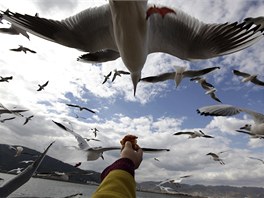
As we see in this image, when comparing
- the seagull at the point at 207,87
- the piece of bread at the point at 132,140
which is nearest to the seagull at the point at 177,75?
the seagull at the point at 207,87

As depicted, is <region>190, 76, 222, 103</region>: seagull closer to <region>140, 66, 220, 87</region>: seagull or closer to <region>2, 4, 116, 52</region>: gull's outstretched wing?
<region>140, 66, 220, 87</region>: seagull

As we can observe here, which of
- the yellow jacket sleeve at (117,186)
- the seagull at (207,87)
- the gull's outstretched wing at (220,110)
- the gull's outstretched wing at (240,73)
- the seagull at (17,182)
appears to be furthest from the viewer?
the gull's outstretched wing at (240,73)

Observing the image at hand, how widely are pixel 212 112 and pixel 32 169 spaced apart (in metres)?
6.40

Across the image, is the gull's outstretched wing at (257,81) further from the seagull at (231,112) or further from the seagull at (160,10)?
the seagull at (160,10)

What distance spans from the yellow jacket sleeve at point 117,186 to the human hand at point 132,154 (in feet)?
0.59

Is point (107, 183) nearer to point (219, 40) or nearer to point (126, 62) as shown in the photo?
point (126, 62)

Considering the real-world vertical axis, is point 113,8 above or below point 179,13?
below

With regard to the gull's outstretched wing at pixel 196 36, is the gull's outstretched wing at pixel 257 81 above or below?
above

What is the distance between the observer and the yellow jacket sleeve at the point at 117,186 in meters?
1.53

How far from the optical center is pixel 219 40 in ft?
14.7

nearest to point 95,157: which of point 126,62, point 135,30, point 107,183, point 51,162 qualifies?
point 126,62

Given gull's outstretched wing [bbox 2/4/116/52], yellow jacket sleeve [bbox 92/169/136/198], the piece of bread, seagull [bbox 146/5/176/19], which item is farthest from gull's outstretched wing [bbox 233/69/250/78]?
yellow jacket sleeve [bbox 92/169/136/198]

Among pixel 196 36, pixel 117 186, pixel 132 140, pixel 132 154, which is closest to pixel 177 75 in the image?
pixel 196 36

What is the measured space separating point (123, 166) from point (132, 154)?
0.53 feet
